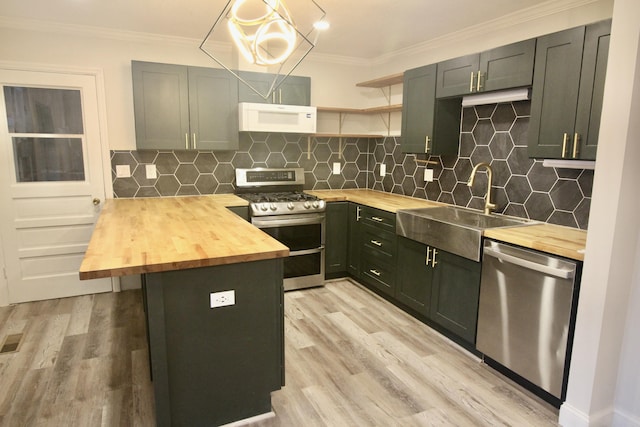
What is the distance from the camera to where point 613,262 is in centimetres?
179

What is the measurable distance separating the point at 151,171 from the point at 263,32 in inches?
91.0

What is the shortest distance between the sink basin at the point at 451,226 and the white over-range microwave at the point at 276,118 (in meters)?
1.33

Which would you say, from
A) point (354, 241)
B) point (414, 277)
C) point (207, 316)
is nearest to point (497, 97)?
point (414, 277)

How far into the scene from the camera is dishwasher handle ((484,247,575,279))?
196cm

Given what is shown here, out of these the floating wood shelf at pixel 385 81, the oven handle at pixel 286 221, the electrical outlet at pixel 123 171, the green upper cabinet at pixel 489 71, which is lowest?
the oven handle at pixel 286 221

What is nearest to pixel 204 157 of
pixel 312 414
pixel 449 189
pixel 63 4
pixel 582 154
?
pixel 63 4

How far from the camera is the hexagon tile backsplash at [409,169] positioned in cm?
267

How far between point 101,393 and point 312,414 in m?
1.20

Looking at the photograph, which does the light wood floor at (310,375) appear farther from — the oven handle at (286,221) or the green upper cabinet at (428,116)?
the green upper cabinet at (428,116)

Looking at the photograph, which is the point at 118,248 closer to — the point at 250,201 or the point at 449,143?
the point at 250,201

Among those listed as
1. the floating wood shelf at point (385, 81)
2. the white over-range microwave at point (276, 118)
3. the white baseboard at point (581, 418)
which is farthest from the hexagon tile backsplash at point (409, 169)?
the white baseboard at point (581, 418)

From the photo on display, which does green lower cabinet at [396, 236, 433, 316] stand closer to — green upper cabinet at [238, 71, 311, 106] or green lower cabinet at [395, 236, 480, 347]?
green lower cabinet at [395, 236, 480, 347]

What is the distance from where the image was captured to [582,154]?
2.15 m

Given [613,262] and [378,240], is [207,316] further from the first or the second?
Answer: [378,240]
